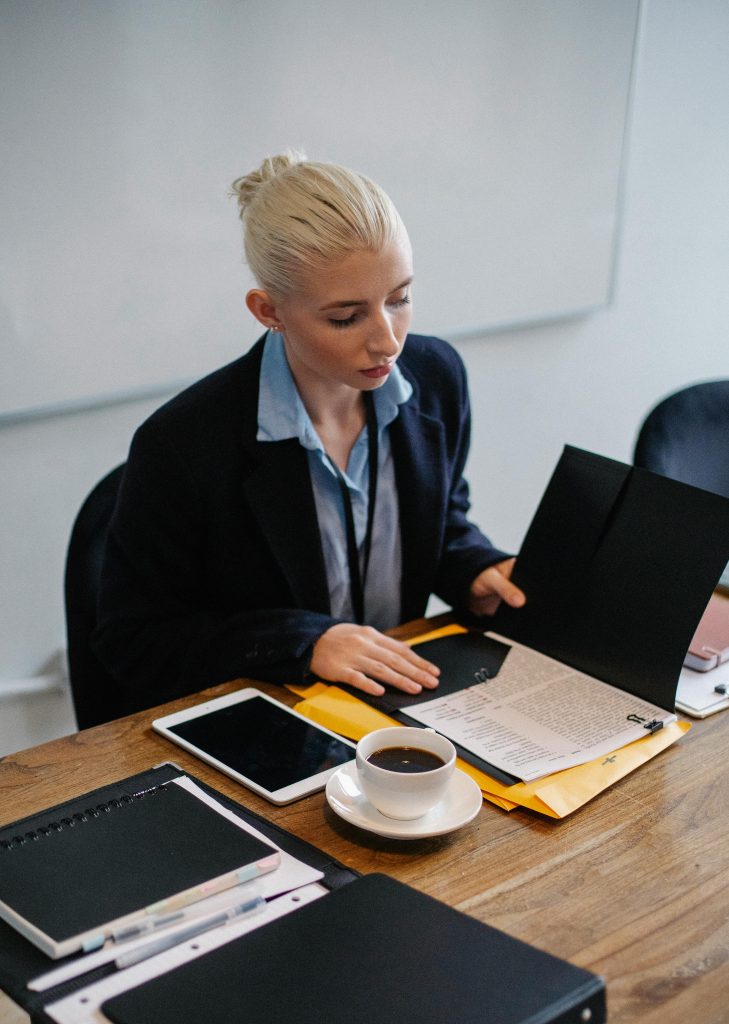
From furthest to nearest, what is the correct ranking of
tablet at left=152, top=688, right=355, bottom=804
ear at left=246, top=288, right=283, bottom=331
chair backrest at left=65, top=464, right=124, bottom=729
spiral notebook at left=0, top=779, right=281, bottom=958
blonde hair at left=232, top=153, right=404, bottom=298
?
chair backrest at left=65, top=464, right=124, bottom=729, ear at left=246, top=288, right=283, bottom=331, blonde hair at left=232, top=153, right=404, bottom=298, tablet at left=152, top=688, right=355, bottom=804, spiral notebook at left=0, top=779, right=281, bottom=958

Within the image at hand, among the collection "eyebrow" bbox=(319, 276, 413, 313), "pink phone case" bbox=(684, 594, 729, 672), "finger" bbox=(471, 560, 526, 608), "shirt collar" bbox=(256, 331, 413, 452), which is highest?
"eyebrow" bbox=(319, 276, 413, 313)

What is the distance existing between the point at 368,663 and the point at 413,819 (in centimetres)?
32

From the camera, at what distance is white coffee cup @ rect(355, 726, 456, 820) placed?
1.07 meters

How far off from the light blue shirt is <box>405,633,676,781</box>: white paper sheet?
0.34 metres

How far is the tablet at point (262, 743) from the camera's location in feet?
3.89

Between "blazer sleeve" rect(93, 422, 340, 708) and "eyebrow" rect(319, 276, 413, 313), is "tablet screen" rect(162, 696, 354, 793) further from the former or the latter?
"eyebrow" rect(319, 276, 413, 313)

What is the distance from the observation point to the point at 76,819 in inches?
42.7

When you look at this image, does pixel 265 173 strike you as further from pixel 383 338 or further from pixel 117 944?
pixel 117 944

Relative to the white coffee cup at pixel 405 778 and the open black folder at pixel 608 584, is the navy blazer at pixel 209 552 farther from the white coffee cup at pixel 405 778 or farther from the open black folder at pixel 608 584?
the white coffee cup at pixel 405 778

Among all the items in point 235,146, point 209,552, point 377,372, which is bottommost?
point 209,552

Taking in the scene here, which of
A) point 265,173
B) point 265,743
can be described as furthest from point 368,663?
point 265,173

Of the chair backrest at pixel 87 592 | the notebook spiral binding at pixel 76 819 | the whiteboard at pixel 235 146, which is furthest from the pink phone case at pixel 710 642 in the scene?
the whiteboard at pixel 235 146

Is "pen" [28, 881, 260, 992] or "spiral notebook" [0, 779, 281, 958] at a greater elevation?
"spiral notebook" [0, 779, 281, 958]

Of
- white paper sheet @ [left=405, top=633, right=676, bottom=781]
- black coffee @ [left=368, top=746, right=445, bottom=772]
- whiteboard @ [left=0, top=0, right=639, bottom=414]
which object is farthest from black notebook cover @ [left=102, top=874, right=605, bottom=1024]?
whiteboard @ [left=0, top=0, right=639, bottom=414]
